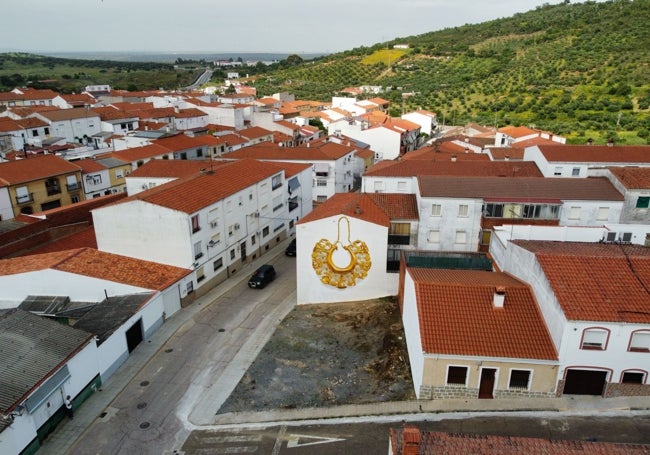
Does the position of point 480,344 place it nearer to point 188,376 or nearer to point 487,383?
point 487,383

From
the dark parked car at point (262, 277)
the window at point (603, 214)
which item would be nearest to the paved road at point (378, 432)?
the dark parked car at point (262, 277)

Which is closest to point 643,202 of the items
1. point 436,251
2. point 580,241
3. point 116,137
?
point 580,241

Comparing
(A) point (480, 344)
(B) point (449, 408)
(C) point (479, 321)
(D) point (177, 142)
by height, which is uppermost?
(D) point (177, 142)

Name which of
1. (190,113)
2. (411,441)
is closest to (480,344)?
(411,441)

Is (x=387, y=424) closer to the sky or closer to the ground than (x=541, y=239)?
closer to the ground

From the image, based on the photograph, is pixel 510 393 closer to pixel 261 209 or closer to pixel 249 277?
pixel 249 277

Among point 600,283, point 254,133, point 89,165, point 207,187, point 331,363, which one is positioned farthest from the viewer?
point 254,133

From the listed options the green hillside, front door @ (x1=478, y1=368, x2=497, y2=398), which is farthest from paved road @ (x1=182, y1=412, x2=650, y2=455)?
the green hillside

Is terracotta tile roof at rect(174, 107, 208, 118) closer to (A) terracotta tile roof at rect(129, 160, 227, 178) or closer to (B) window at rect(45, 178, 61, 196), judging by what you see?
(B) window at rect(45, 178, 61, 196)

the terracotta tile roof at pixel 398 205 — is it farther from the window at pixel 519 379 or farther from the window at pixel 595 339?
the window at pixel 595 339
